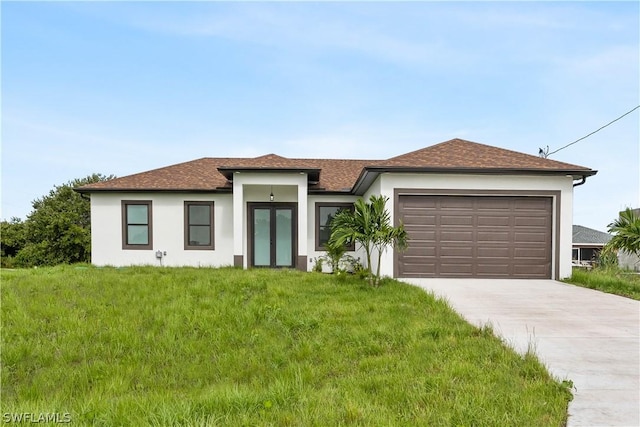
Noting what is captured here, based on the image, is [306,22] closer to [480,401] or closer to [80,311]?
[80,311]

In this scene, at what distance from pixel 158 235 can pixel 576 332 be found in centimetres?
1250

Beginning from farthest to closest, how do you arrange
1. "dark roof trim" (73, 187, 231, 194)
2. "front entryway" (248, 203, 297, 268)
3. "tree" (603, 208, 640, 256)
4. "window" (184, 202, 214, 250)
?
"front entryway" (248, 203, 297, 268) → "window" (184, 202, 214, 250) → "dark roof trim" (73, 187, 231, 194) → "tree" (603, 208, 640, 256)

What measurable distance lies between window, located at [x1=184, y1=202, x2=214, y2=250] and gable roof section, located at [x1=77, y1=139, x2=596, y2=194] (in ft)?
2.44

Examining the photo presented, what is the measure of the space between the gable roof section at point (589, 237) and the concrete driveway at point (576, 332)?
22.9 meters

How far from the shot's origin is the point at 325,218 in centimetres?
1276

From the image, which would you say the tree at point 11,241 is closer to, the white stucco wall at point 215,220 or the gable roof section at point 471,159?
the white stucco wall at point 215,220

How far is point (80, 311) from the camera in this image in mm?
6000

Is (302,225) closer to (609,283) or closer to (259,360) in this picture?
(259,360)

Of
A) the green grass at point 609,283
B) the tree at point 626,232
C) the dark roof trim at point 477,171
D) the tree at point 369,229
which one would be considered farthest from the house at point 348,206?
the tree at point 626,232

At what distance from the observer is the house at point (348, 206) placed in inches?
379

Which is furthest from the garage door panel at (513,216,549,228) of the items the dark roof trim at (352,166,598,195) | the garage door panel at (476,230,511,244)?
the dark roof trim at (352,166,598,195)

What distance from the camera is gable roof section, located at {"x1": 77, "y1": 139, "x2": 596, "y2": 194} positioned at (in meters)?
9.42

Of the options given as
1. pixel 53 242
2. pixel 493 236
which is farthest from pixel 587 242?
pixel 53 242

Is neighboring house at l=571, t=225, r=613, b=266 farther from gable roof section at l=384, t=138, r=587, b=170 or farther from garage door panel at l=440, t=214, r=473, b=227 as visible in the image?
garage door panel at l=440, t=214, r=473, b=227
